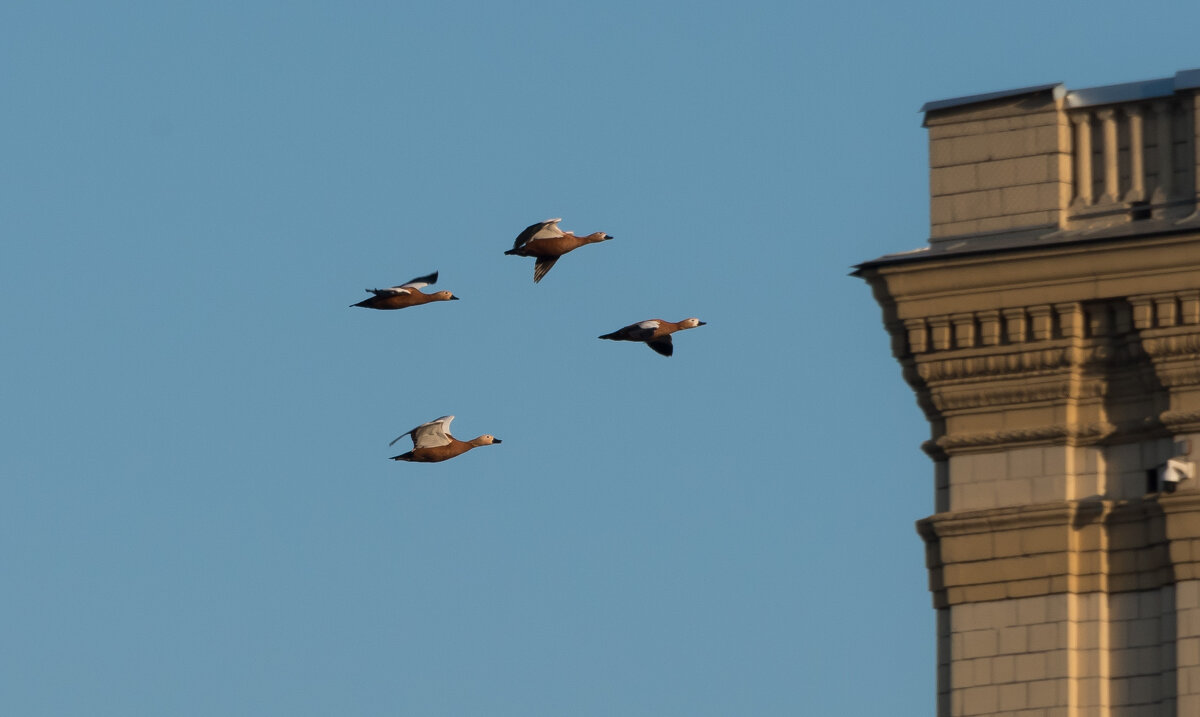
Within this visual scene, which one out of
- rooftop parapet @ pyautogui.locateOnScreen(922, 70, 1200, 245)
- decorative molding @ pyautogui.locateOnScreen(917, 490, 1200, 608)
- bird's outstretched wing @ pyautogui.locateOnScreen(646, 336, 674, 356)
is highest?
rooftop parapet @ pyautogui.locateOnScreen(922, 70, 1200, 245)

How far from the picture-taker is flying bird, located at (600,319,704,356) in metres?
43.5

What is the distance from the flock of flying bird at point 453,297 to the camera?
42250mm

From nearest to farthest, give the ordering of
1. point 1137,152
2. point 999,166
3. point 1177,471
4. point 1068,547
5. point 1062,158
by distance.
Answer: point 1177,471, point 1068,547, point 1137,152, point 1062,158, point 999,166

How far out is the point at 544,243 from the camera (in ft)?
139

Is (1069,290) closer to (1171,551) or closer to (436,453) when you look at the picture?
(1171,551)

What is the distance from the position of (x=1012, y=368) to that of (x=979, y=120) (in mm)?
2764

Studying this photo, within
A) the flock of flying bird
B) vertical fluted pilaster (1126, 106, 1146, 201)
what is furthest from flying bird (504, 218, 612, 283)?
vertical fluted pilaster (1126, 106, 1146, 201)

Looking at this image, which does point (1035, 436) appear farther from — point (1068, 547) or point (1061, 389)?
point (1068, 547)

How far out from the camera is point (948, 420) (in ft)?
132

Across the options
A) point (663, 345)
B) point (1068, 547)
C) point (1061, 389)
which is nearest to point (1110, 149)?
point (1061, 389)

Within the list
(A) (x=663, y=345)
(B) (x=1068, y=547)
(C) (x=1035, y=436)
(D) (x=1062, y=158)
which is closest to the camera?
(B) (x=1068, y=547)

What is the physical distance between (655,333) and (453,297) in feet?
7.87

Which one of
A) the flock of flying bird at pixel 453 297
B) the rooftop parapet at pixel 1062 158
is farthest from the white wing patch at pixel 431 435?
the rooftop parapet at pixel 1062 158

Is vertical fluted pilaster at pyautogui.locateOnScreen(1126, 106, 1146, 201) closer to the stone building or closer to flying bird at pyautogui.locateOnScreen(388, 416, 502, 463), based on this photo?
the stone building
